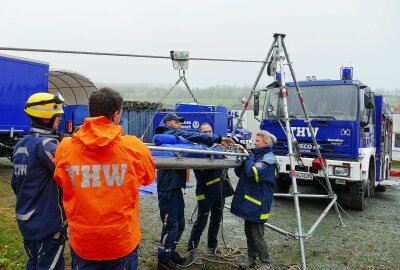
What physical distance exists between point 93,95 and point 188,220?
4.47 meters

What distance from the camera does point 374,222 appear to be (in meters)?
6.88

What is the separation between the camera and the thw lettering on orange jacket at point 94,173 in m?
2.05

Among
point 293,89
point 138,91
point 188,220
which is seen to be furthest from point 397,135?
point 138,91

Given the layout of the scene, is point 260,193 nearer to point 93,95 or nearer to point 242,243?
point 242,243

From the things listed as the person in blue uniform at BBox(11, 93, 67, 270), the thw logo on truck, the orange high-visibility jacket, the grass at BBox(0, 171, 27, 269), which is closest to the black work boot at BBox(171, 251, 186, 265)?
the grass at BBox(0, 171, 27, 269)

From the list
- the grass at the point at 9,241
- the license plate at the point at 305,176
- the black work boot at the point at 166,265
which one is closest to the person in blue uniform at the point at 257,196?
the black work boot at the point at 166,265

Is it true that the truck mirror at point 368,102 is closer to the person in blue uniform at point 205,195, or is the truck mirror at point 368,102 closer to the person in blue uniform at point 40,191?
the person in blue uniform at point 205,195

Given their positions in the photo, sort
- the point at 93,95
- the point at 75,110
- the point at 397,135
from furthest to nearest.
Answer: the point at 397,135 → the point at 75,110 → the point at 93,95

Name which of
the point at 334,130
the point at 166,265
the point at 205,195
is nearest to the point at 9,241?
the point at 166,265

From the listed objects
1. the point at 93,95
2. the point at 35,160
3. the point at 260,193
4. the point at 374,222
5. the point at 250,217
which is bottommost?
A: the point at 374,222

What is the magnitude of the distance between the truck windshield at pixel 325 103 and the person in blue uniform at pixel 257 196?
3.61 metres

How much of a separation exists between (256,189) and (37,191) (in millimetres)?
2364

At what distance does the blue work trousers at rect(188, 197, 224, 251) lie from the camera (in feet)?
14.8

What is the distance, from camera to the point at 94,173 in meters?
2.05
